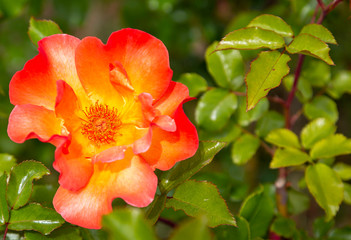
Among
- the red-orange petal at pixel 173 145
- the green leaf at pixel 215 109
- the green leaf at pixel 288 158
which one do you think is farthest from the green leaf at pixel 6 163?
the green leaf at pixel 288 158

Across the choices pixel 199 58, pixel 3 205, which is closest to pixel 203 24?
pixel 199 58

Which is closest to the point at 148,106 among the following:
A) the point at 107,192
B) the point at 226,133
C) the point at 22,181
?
the point at 107,192

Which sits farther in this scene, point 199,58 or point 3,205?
point 199,58

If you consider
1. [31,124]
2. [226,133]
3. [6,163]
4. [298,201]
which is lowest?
[298,201]

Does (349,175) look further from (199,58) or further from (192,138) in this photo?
(199,58)

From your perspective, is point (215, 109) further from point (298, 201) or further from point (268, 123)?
point (298, 201)

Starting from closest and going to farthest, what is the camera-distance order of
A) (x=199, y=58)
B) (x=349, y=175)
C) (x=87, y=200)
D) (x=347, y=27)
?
(x=87, y=200), (x=349, y=175), (x=347, y=27), (x=199, y=58)
